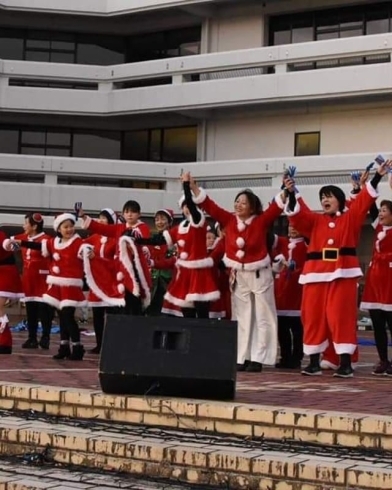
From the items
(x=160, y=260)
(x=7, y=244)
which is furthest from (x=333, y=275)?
(x=7, y=244)

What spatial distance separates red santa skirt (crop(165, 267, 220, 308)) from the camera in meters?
11.0

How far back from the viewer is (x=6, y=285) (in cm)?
1199

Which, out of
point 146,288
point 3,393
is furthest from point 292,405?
point 146,288

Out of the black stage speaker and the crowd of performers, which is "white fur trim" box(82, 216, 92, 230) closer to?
the crowd of performers

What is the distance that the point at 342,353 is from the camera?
922 cm

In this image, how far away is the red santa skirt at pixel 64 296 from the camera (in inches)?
450

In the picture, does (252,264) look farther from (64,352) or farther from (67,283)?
(64,352)

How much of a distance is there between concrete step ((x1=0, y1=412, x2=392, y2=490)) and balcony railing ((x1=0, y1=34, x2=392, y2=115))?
65.4 ft

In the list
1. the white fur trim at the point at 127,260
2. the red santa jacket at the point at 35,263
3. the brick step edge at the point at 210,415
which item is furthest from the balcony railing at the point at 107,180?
the brick step edge at the point at 210,415

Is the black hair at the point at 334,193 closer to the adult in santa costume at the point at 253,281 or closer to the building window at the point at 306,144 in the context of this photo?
the adult in santa costume at the point at 253,281

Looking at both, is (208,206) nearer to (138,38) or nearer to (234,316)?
(234,316)

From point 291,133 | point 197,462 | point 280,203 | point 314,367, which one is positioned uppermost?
point 291,133

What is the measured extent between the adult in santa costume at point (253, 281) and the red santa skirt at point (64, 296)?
239 cm

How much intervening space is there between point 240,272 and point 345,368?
149cm
